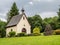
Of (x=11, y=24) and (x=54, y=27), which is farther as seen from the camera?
(x=54, y=27)

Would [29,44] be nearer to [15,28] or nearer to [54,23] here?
[15,28]

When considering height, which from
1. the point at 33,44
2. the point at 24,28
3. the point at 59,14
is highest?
the point at 59,14

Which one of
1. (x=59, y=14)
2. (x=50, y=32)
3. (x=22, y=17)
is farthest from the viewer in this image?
(x=59, y=14)

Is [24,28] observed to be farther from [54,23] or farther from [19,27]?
[54,23]

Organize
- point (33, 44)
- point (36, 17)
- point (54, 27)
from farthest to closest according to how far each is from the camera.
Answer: point (36, 17) < point (54, 27) < point (33, 44)

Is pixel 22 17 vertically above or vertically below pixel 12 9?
below

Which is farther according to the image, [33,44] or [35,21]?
[35,21]

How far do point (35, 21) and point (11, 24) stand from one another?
50.2 ft

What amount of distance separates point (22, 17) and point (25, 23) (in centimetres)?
253

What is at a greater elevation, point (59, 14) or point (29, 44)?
point (59, 14)

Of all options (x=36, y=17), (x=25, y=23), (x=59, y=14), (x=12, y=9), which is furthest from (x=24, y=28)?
(x=12, y=9)

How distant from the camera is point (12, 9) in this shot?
82875 mm

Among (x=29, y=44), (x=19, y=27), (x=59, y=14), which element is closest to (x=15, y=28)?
(x=19, y=27)

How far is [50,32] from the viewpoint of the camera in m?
46.4
